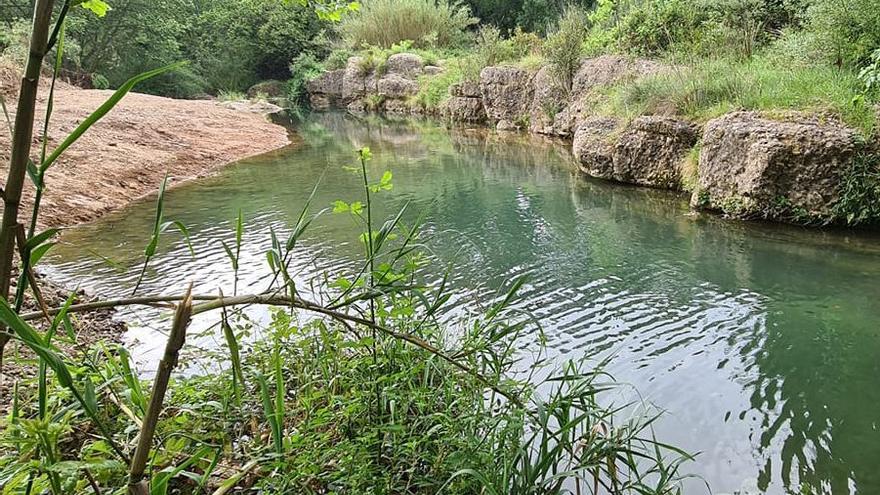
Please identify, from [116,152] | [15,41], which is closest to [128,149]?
[116,152]

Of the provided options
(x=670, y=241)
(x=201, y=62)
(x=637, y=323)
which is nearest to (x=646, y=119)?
(x=670, y=241)

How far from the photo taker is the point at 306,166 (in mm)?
11336

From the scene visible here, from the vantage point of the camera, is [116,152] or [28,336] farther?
[116,152]

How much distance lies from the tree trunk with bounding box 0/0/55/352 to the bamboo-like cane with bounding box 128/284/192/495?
0.62 feet

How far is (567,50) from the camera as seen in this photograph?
1303 centimetres

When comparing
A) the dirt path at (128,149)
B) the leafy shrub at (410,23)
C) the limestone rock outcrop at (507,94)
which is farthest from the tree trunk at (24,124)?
the leafy shrub at (410,23)

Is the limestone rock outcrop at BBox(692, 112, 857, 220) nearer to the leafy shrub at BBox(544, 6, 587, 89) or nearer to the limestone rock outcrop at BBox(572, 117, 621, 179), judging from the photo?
the limestone rock outcrop at BBox(572, 117, 621, 179)

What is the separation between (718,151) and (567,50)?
272 inches

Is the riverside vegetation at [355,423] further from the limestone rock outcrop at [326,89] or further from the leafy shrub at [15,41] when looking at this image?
the limestone rock outcrop at [326,89]

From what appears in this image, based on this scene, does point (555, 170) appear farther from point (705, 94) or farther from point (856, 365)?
point (856, 365)

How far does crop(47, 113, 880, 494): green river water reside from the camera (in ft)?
9.66

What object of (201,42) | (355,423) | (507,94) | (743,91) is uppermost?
(201,42)

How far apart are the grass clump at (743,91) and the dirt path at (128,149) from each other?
7.31m

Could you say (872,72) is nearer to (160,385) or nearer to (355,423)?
(355,423)
